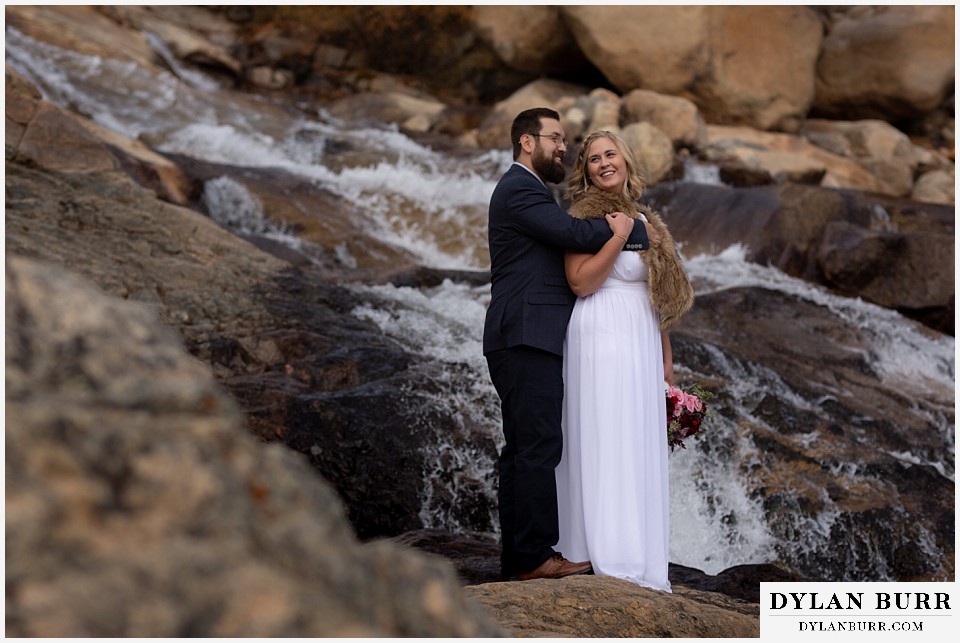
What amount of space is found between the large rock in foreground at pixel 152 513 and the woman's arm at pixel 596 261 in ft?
9.30

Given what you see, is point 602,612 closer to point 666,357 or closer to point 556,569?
point 556,569

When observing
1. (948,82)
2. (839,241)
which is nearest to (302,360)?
(839,241)

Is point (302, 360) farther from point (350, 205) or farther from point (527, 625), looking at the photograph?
point (350, 205)

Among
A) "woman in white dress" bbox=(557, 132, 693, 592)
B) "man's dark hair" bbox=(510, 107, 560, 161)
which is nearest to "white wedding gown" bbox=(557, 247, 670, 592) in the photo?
"woman in white dress" bbox=(557, 132, 693, 592)

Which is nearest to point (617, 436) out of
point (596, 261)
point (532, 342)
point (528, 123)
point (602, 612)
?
point (532, 342)

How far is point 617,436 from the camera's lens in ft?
14.0

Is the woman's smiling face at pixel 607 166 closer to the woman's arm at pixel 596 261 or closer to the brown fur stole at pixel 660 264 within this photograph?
the brown fur stole at pixel 660 264

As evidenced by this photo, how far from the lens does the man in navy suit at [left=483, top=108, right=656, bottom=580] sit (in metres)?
4.27

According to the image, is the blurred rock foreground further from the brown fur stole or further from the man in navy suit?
the brown fur stole

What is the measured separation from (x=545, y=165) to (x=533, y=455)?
1.23 m

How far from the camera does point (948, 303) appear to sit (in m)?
10.4

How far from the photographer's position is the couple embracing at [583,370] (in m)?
4.24

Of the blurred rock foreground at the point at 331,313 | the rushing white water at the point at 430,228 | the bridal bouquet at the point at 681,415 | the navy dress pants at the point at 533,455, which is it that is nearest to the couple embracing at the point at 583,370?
the navy dress pants at the point at 533,455

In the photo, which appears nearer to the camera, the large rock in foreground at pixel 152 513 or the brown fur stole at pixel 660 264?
the large rock in foreground at pixel 152 513
